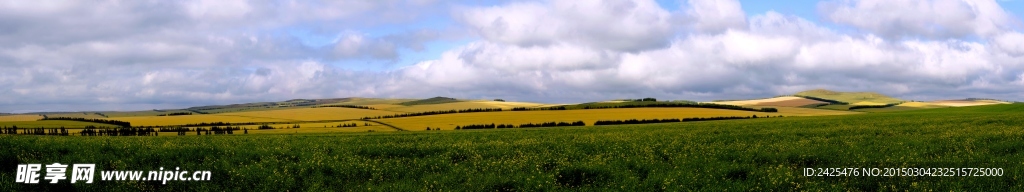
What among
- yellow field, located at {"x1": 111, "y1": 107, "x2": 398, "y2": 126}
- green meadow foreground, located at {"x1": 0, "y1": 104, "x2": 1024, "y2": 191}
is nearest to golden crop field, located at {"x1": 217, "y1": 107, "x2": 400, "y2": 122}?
yellow field, located at {"x1": 111, "y1": 107, "x2": 398, "y2": 126}

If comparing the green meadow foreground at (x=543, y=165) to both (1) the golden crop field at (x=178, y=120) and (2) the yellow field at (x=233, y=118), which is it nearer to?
(1) the golden crop field at (x=178, y=120)

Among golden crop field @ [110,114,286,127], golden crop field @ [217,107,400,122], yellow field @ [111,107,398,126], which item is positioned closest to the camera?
golden crop field @ [110,114,286,127]

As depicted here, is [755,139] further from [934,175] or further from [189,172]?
[189,172]

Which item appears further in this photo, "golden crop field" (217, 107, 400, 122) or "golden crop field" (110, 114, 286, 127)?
"golden crop field" (217, 107, 400, 122)

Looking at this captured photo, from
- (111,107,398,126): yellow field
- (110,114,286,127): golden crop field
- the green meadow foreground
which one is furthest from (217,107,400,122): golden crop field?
the green meadow foreground

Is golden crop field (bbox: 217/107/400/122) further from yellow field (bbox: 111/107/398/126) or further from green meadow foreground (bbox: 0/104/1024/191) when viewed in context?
green meadow foreground (bbox: 0/104/1024/191)

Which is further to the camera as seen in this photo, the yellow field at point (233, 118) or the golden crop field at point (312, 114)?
the golden crop field at point (312, 114)

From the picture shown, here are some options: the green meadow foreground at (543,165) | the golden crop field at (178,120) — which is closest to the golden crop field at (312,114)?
the golden crop field at (178,120)

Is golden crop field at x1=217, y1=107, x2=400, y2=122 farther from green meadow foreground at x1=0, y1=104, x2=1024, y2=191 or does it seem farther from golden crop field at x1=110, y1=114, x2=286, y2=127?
green meadow foreground at x1=0, y1=104, x2=1024, y2=191

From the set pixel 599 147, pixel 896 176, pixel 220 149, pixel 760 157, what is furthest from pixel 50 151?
pixel 896 176

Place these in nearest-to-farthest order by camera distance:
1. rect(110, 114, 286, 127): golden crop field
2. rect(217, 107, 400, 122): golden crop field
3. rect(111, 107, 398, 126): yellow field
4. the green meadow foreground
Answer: the green meadow foreground → rect(110, 114, 286, 127): golden crop field → rect(111, 107, 398, 126): yellow field → rect(217, 107, 400, 122): golden crop field

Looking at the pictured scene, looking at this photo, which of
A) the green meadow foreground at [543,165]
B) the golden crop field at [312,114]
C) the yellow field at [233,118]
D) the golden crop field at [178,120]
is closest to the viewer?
the green meadow foreground at [543,165]

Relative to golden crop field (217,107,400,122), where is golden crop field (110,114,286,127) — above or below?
below

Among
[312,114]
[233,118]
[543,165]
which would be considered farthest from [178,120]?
[543,165]
